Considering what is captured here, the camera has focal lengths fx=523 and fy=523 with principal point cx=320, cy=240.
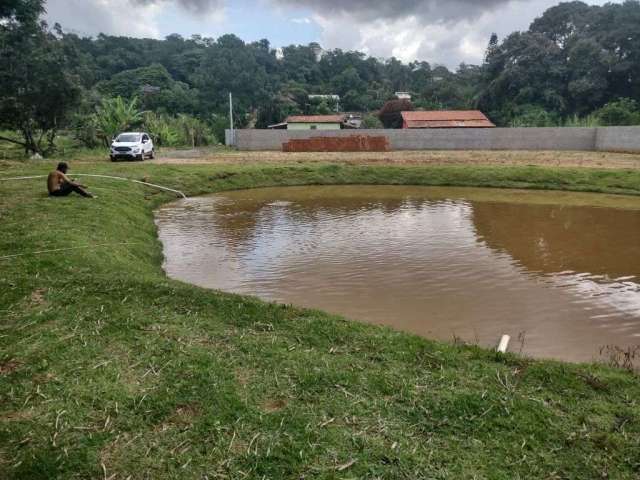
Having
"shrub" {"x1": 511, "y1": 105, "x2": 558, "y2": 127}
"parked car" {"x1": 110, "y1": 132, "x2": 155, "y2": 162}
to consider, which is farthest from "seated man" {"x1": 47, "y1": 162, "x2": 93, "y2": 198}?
"shrub" {"x1": 511, "y1": 105, "x2": 558, "y2": 127}

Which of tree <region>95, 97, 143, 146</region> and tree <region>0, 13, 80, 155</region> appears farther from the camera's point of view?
tree <region>95, 97, 143, 146</region>

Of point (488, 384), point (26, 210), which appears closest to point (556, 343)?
point (488, 384)

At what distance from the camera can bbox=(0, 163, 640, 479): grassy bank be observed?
3355 mm

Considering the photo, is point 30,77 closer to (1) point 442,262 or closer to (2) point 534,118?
(1) point 442,262

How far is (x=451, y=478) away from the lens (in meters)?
3.18

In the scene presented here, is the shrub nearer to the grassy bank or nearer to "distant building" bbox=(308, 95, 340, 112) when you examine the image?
"distant building" bbox=(308, 95, 340, 112)

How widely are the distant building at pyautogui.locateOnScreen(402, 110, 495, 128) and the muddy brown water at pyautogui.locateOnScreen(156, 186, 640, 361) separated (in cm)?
2894

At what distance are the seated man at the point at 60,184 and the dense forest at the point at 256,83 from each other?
5.72 metres

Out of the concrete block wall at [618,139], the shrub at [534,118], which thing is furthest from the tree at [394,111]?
the concrete block wall at [618,139]

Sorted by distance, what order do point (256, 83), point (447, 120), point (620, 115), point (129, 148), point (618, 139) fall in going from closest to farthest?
point (129, 148) < point (618, 139) < point (620, 115) < point (447, 120) < point (256, 83)

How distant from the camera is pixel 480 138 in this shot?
33.1m

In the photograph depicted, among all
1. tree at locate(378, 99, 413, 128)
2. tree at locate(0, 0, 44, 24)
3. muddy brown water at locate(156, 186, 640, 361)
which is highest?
tree at locate(0, 0, 44, 24)

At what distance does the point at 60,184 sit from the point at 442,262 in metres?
9.10

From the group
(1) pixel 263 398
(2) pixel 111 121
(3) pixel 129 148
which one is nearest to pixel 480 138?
(3) pixel 129 148
